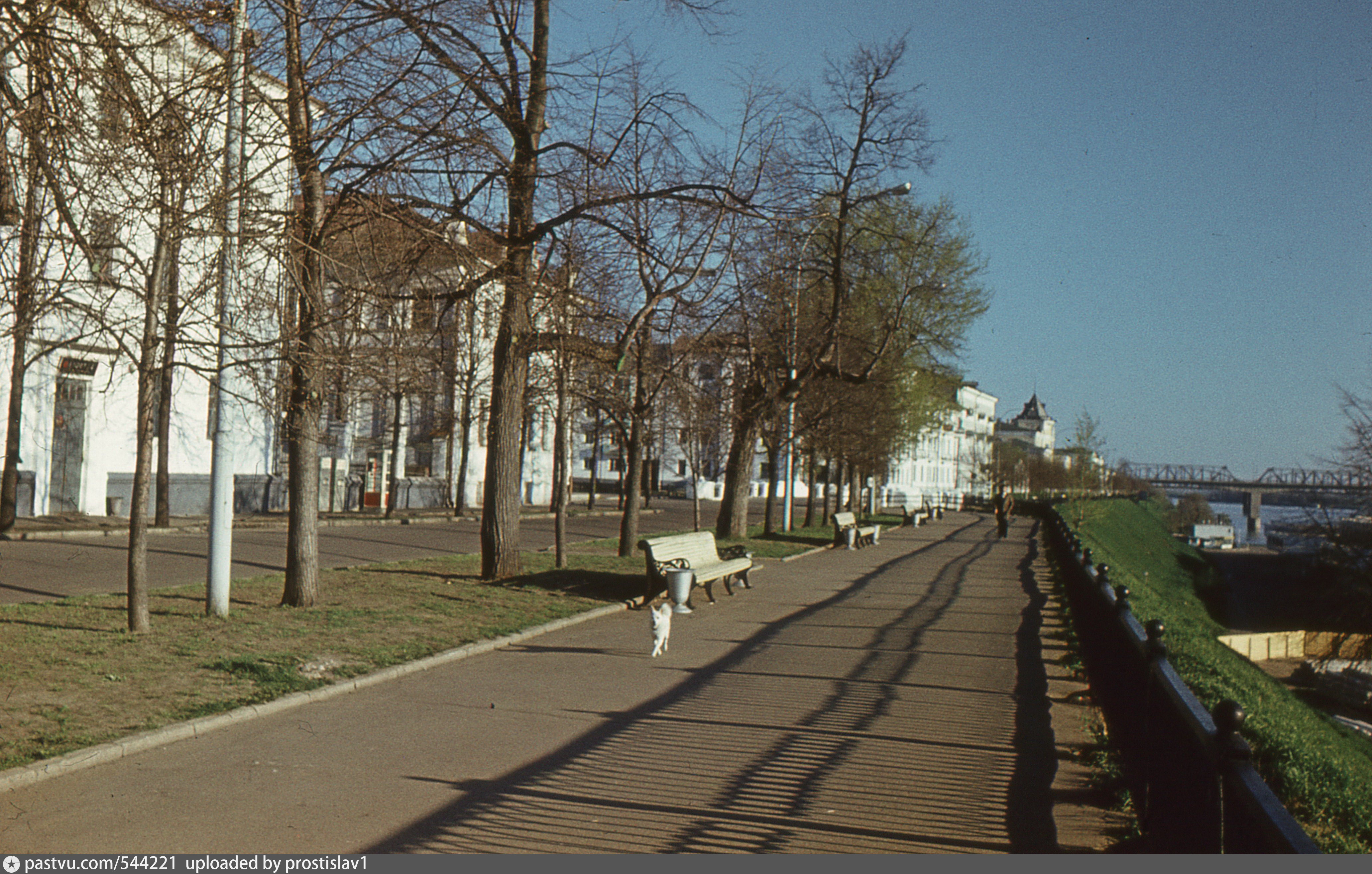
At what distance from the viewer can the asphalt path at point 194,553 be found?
44.0ft

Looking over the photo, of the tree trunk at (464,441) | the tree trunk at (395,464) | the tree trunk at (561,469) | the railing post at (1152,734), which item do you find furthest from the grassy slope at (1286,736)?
the tree trunk at (395,464)

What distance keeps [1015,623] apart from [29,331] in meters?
11.4

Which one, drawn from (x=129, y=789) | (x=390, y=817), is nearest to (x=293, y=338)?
(x=129, y=789)

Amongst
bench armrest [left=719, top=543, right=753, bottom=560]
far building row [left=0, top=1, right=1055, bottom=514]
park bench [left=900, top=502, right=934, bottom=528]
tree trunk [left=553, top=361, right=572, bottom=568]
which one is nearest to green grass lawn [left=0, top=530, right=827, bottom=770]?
tree trunk [left=553, top=361, right=572, bottom=568]

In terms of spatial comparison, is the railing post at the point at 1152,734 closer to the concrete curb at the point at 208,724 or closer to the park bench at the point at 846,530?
the concrete curb at the point at 208,724

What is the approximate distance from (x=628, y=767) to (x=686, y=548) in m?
9.30

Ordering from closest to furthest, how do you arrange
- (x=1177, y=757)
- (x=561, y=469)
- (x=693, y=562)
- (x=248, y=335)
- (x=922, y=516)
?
(x=1177, y=757), (x=248, y=335), (x=693, y=562), (x=561, y=469), (x=922, y=516)

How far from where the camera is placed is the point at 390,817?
5.27 meters

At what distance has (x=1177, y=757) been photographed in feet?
14.5

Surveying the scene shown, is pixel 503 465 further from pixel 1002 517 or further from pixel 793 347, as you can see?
pixel 1002 517

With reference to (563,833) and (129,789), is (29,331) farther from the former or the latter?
(563,833)

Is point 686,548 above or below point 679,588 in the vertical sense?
above

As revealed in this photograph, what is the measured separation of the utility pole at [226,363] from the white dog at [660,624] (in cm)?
433

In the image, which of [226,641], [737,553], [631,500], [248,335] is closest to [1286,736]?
[226,641]
